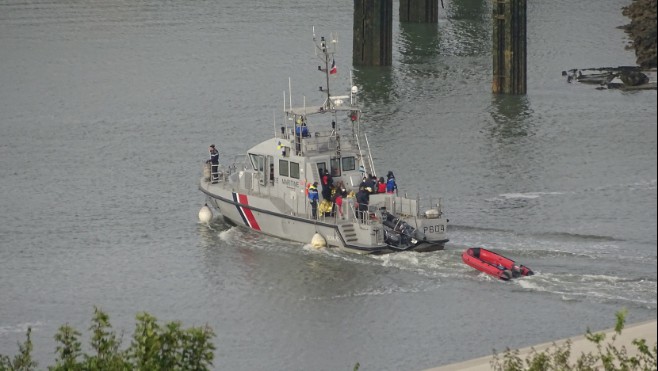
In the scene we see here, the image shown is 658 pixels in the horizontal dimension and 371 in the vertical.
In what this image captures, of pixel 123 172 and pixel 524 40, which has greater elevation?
pixel 524 40

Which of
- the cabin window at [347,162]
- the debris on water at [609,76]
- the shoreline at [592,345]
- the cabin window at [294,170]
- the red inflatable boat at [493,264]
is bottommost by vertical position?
the shoreline at [592,345]

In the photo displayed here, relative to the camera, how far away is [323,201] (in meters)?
46.7

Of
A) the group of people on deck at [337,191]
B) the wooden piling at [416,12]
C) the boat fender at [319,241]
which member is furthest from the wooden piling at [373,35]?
the boat fender at [319,241]

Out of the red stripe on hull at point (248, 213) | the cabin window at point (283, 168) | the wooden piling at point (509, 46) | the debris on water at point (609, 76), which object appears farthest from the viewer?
the debris on water at point (609, 76)

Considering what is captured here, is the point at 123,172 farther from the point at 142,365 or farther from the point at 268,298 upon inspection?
the point at 142,365

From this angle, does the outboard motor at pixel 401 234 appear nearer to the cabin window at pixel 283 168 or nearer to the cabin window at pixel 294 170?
the cabin window at pixel 294 170

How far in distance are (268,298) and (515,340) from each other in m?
7.62

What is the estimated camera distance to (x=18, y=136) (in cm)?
6862

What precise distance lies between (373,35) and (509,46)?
10669 millimetres

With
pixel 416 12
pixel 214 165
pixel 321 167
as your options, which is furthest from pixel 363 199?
pixel 416 12

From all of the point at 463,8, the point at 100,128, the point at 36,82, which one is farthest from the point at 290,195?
the point at 463,8

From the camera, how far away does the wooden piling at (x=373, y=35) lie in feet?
266

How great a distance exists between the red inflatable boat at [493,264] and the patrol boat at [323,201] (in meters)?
1.35

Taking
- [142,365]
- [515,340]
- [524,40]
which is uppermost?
[524,40]
